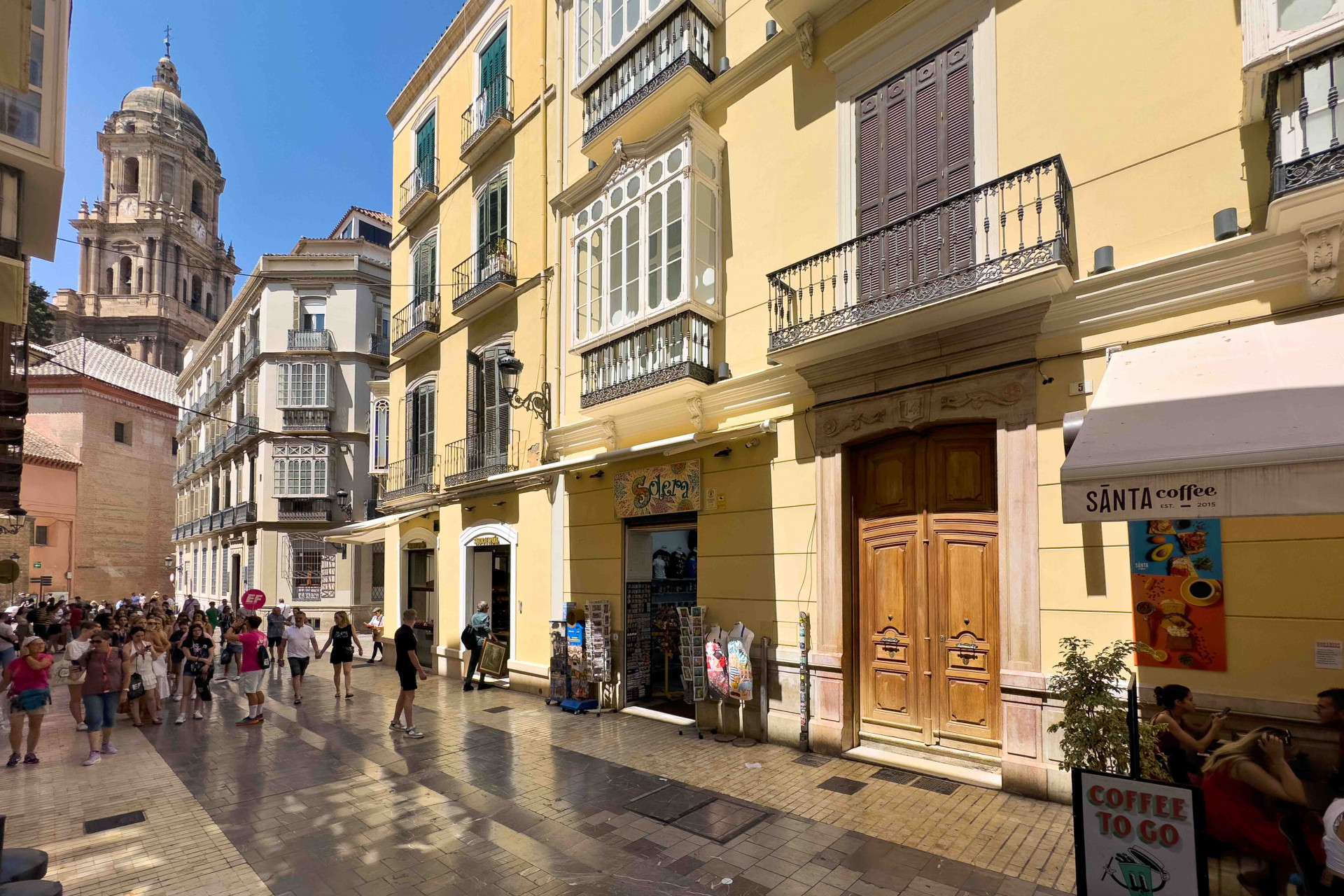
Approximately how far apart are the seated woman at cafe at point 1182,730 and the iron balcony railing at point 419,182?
17.9 metres

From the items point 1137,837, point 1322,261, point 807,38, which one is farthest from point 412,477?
point 1322,261

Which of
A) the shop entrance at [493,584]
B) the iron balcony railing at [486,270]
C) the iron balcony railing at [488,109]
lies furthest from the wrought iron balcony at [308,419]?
the shop entrance at [493,584]

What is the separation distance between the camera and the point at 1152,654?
6.12 meters

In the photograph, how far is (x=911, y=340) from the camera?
26.1 ft

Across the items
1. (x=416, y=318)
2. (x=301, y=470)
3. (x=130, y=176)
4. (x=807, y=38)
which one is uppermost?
(x=130, y=176)

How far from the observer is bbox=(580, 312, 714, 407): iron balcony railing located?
10109mm

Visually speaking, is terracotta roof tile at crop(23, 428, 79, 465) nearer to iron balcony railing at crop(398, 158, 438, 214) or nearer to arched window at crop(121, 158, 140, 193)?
arched window at crop(121, 158, 140, 193)

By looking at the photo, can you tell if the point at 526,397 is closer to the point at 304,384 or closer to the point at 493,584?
the point at 493,584

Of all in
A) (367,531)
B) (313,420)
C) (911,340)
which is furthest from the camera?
(313,420)

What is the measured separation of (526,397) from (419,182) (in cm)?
894

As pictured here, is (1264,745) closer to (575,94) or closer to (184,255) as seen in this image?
(575,94)

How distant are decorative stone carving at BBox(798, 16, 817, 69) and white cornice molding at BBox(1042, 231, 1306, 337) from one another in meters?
4.92

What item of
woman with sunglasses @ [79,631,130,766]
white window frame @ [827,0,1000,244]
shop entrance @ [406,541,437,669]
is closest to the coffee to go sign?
white window frame @ [827,0,1000,244]

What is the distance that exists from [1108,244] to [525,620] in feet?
36.4
